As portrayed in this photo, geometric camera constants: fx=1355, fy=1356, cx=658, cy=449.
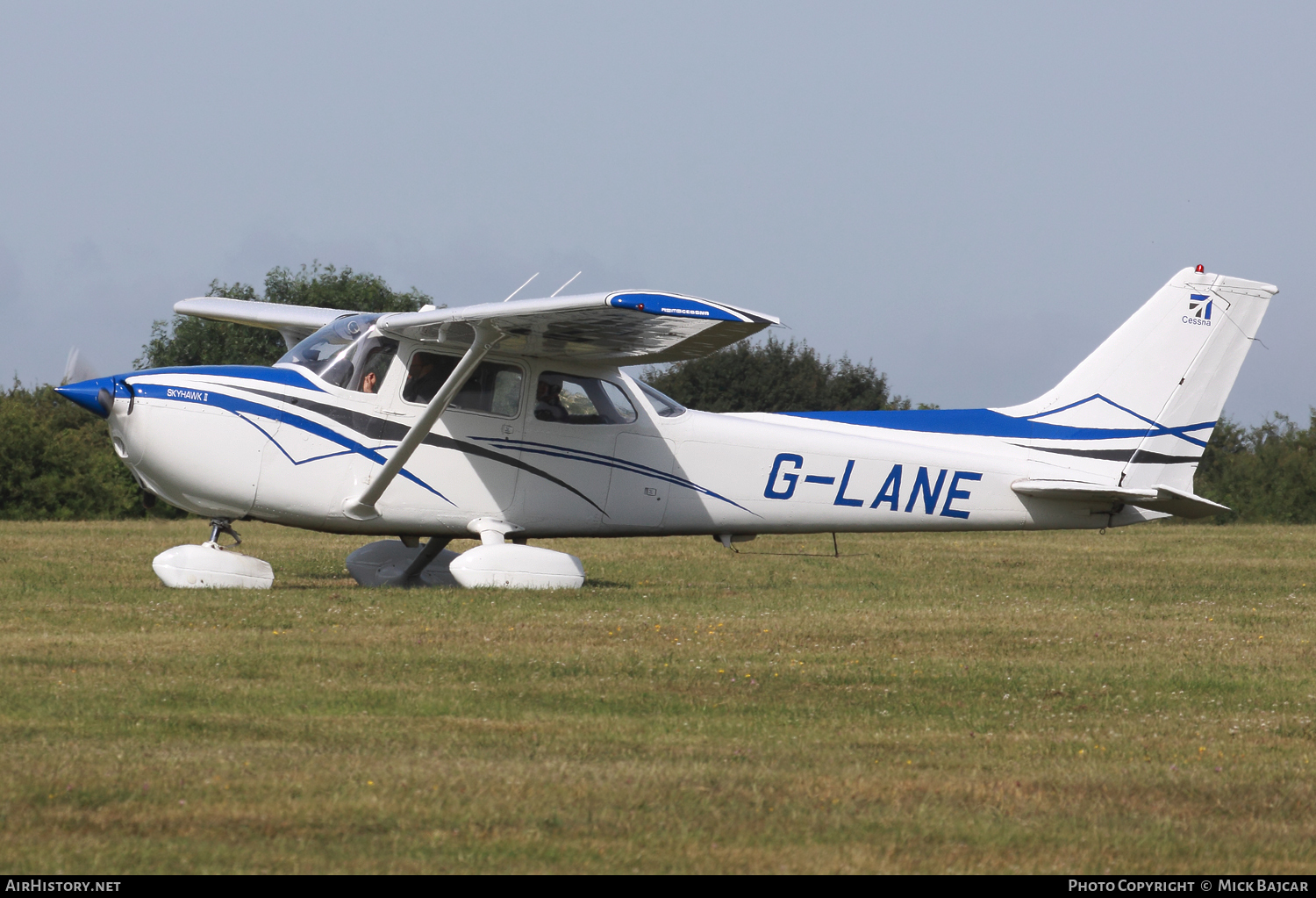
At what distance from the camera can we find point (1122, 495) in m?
13.8

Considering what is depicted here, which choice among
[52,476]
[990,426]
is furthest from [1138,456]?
[52,476]

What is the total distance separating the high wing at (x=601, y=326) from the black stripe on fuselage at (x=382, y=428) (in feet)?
2.73

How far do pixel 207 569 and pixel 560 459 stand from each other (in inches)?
133

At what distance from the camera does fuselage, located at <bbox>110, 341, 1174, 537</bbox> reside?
12.2 metres

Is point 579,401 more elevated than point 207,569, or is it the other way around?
point 579,401

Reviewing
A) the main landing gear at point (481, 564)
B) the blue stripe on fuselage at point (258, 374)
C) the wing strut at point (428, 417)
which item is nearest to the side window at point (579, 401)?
the wing strut at point (428, 417)

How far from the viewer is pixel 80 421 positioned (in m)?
43.7

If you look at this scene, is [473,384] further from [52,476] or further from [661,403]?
[52,476]

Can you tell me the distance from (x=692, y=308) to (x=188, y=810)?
21.1 ft

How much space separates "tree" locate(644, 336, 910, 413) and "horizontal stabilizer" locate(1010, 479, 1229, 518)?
128 ft

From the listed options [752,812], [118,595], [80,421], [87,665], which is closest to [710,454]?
[118,595]
